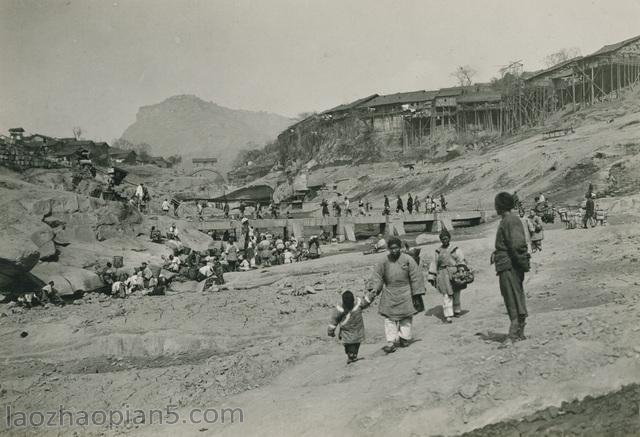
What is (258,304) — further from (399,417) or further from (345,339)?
(399,417)

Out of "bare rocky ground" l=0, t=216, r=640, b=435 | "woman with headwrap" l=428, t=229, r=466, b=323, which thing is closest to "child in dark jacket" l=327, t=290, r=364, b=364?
"bare rocky ground" l=0, t=216, r=640, b=435

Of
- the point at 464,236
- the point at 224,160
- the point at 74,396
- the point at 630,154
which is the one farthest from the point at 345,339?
the point at 224,160

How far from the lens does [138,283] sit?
16.8 m

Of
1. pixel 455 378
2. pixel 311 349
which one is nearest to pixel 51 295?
pixel 311 349

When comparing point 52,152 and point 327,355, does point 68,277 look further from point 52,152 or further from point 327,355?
point 52,152

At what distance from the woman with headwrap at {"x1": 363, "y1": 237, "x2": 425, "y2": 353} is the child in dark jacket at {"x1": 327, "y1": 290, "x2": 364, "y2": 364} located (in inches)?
7.1

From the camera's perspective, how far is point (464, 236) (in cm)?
2534

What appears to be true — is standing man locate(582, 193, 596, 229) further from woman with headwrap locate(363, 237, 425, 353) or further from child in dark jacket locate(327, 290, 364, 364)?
child in dark jacket locate(327, 290, 364, 364)

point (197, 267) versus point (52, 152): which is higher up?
point (52, 152)

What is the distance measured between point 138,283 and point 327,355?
1036 centimetres

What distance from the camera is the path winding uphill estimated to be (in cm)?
517

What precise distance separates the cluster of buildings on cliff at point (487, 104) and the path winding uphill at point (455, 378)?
47.5 metres

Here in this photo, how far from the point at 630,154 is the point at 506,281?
2806 centimetres

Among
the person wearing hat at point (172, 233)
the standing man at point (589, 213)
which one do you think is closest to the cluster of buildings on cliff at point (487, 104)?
the standing man at point (589, 213)
